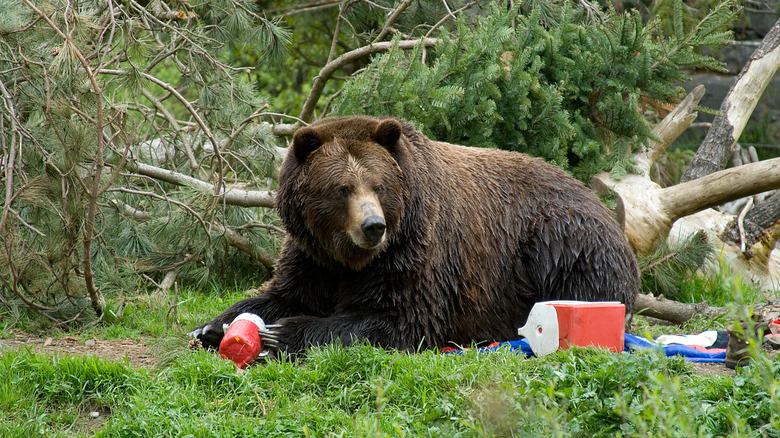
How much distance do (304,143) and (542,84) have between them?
11.6ft

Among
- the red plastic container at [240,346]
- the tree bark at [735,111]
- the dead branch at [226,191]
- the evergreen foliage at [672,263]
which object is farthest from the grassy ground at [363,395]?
the tree bark at [735,111]

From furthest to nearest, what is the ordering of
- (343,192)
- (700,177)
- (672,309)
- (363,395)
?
(700,177), (672,309), (343,192), (363,395)

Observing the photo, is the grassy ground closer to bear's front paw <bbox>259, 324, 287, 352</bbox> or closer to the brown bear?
bear's front paw <bbox>259, 324, 287, 352</bbox>

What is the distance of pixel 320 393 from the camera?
3.99 metres

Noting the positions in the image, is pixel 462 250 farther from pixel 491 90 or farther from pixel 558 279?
pixel 491 90

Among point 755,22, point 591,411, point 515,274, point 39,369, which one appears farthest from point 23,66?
point 755,22

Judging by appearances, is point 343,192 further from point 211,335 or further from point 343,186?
point 211,335

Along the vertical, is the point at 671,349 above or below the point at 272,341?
above

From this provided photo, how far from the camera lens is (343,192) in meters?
4.64

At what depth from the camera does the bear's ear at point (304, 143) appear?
4734 mm

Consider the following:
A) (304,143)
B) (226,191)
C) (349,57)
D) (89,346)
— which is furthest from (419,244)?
(349,57)

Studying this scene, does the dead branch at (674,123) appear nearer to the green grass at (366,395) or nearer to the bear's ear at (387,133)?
the bear's ear at (387,133)

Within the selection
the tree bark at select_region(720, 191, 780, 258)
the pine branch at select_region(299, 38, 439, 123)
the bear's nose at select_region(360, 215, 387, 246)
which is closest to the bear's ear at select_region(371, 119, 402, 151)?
the bear's nose at select_region(360, 215, 387, 246)

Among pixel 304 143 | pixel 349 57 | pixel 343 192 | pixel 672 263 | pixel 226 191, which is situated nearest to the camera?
pixel 343 192
